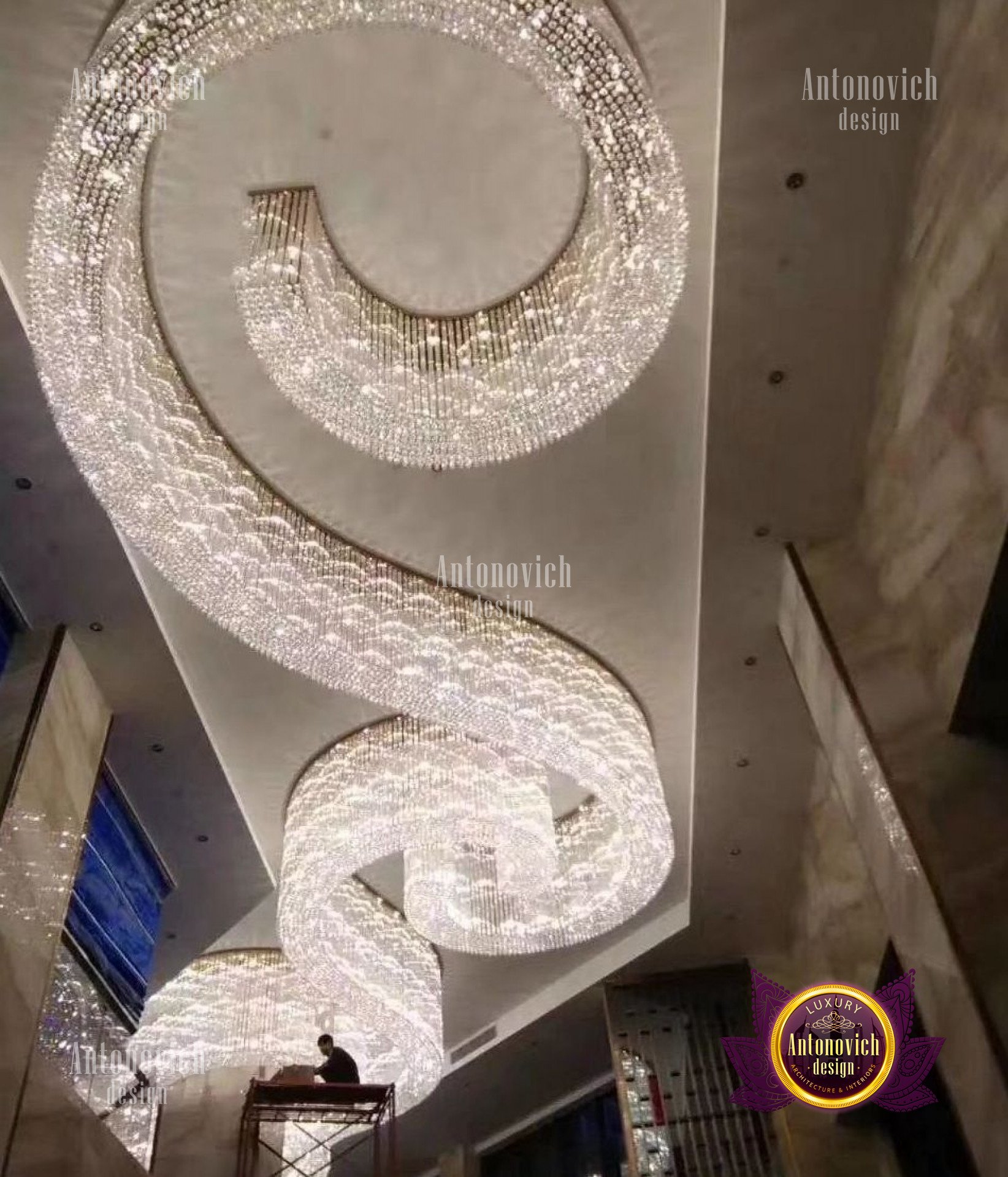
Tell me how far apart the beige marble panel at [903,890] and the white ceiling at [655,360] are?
0.44 metres

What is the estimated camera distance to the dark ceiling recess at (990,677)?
3.29m

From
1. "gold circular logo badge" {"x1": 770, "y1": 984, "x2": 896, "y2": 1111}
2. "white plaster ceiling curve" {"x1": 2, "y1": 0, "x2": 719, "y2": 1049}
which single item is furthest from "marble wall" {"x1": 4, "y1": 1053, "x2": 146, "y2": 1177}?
"gold circular logo badge" {"x1": 770, "y1": 984, "x2": 896, "y2": 1111}

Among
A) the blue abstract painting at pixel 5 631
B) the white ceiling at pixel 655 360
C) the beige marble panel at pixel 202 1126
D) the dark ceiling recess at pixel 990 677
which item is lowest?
the dark ceiling recess at pixel 990 677

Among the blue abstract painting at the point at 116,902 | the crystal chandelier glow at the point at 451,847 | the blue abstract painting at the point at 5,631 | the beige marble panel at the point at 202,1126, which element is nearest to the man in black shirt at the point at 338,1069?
the crystal chandelier glow at the point at 451,847

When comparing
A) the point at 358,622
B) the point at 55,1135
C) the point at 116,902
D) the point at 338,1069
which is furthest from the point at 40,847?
the point at 338,1069

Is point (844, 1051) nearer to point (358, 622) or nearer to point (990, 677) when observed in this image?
point (990, 677)

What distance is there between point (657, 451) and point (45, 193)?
2.56 m

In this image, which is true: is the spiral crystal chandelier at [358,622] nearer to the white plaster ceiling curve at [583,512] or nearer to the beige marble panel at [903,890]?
the white plaster ceiling curve at [583,512]

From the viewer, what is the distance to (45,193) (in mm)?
3107

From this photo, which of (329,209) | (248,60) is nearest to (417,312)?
(329,209)

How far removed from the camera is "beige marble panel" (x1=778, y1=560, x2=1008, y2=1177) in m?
3.05

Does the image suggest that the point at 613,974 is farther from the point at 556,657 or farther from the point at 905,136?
the point at 905,136

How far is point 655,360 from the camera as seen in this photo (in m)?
4.26

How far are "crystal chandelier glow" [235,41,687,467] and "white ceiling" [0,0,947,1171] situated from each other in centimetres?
16
